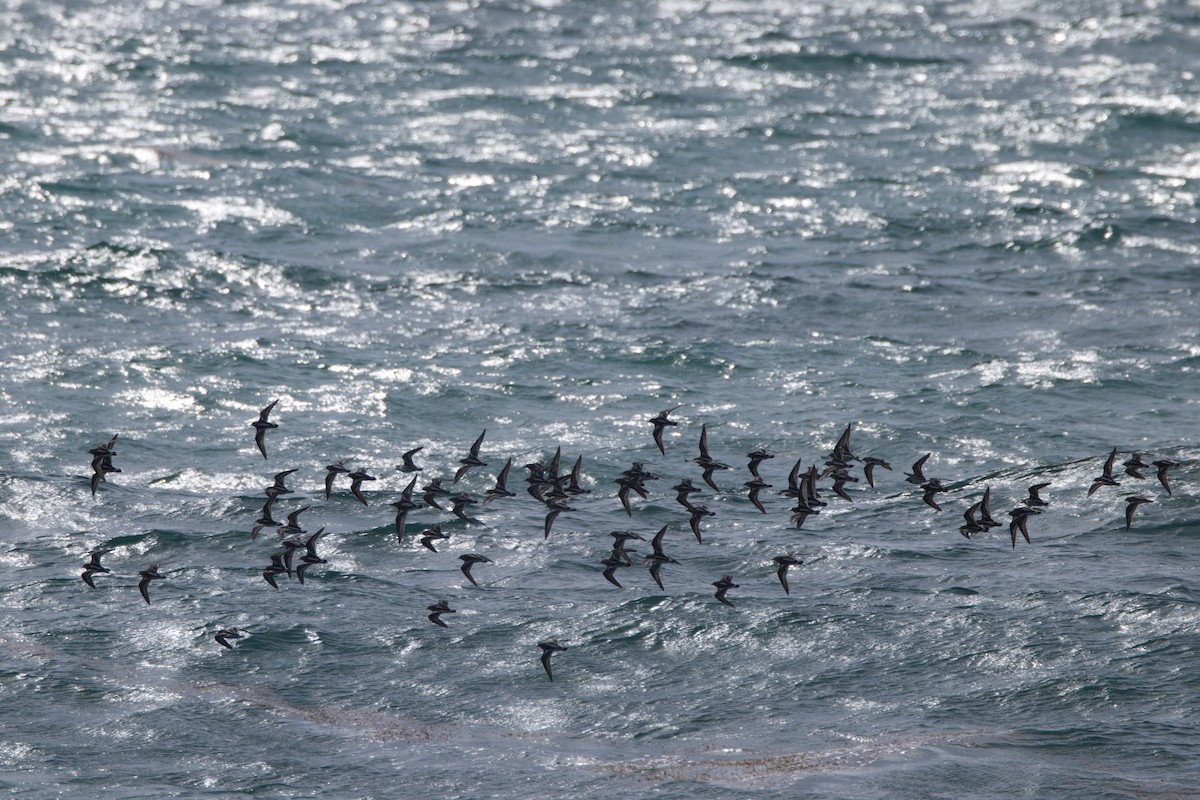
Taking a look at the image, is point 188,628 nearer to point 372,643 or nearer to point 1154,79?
point 372,643

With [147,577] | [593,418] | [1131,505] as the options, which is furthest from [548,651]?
[593,418]

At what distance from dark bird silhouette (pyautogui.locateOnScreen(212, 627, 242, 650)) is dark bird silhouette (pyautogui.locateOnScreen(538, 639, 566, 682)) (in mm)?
6131

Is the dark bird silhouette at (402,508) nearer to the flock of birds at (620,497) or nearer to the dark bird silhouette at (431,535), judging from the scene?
the flock of birds at (620,497)

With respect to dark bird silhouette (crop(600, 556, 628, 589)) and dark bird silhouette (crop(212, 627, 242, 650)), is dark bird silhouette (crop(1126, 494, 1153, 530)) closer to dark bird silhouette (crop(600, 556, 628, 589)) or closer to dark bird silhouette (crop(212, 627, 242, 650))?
dark bird silhouette (crop(600, 556, 628, 589))

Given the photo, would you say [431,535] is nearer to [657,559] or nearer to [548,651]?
[548,651]

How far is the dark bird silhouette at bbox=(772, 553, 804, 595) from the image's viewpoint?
36.3 m

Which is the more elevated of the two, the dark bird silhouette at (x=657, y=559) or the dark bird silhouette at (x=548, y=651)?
the dark bird silhouette at (x=657, y=559)

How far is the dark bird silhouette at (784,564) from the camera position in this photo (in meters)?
36.3

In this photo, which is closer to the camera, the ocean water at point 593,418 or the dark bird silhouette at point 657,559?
the ocean water at point 593,418

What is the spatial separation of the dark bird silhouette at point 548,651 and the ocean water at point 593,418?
435 mm

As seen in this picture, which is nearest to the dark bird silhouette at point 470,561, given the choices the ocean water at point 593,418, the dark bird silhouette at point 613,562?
the ocean water at point 593,418

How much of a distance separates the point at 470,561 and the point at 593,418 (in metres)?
11.6

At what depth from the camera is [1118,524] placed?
41219mm

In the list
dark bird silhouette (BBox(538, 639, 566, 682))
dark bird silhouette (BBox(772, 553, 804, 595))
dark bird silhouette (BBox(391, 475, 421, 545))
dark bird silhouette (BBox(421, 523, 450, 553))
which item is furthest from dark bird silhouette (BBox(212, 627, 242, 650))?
dark bird silhouette (BBox(772, 553, 804, 595))
